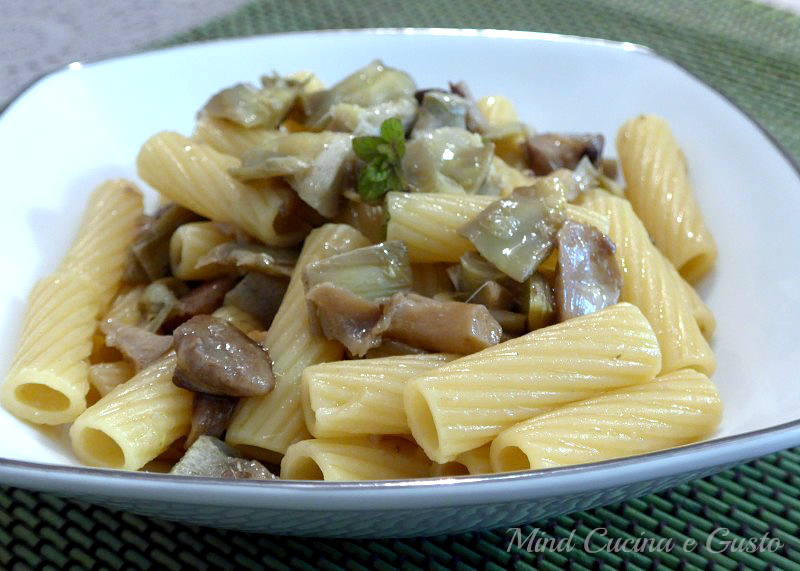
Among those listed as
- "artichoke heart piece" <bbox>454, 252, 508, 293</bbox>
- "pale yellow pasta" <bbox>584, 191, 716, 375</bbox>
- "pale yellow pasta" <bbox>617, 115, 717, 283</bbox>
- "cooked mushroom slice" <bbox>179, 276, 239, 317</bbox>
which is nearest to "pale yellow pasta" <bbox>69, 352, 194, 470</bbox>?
"cooked mushroom slice" <bbox>179, 276, 239, 317</bbox>

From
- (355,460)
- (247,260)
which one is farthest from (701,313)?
(247,260)

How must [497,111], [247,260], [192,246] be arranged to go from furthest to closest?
[497,111] → [192,246] → [247,260]

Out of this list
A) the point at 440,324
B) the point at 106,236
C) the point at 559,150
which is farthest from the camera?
the point at 559,150

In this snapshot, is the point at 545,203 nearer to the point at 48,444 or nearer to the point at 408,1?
the point at 48,444

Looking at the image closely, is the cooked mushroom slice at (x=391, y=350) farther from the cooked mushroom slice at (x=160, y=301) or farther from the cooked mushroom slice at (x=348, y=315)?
the cooked mushroom slice at (x=160, y=301)

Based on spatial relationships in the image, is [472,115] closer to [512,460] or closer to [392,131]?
[392,131]

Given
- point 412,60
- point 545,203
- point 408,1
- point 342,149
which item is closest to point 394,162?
point 342,149
